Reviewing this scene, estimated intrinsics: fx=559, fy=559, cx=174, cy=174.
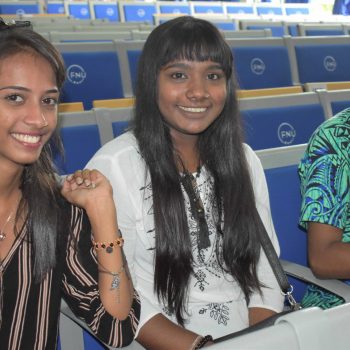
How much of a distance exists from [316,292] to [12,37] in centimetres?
116

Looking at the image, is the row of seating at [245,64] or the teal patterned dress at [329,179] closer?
the teal patterned dress at [329,179]

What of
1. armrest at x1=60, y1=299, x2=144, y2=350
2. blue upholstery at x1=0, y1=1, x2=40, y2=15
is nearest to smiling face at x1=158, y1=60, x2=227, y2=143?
armrest at x1=60, y1=299, x2=144, y2=350

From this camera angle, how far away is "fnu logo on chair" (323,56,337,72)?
390 centimetres

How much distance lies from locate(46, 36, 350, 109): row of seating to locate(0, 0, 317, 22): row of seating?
18.2ft

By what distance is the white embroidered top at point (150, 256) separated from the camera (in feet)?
4.88

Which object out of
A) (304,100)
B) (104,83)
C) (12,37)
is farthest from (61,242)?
(104,83)

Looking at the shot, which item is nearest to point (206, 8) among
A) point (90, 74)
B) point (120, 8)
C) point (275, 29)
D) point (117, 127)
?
point (120, 8)

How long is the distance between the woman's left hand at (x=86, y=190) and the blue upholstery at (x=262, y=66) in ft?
7.70

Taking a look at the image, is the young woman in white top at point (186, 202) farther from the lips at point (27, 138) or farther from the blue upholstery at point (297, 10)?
the blue upholstery at point (297, 10)

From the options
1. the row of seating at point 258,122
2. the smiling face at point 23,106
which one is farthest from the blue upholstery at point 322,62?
the smiling face at point 23,106

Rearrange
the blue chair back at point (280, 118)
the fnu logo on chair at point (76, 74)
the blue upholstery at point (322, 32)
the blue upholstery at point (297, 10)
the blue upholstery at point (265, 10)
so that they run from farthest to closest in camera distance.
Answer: the blue upholstery at point (297, 10) → the blue upholstery at point (265, 10) → the blue upholstery at point (322, 32) → the fnu logo on chair at point (76, 74) → the blue chair back at point (280, 118)

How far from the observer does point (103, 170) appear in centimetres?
150

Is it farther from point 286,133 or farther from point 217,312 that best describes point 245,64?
point 217,312

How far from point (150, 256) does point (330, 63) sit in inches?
112
